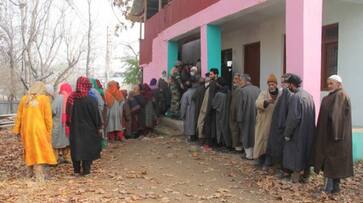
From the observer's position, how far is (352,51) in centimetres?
995

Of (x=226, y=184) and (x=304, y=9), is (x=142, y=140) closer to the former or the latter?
(x=226, y=184)

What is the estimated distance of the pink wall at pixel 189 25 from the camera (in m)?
10.6

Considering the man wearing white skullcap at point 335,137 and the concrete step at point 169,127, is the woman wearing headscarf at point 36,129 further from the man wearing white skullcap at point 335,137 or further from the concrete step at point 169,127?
the concrete step at point 169,127

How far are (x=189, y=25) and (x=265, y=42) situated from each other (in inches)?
92.8

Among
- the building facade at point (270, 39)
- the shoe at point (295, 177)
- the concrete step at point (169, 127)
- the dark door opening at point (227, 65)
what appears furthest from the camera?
the dark door opening at point (227, 65)

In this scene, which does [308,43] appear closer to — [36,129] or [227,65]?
[36,129]

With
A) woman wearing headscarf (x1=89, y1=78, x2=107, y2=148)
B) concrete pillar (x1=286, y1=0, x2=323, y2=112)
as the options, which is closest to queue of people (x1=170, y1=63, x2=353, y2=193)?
concrete pillar (x1=286, y1=0, x2=323, y2=112)

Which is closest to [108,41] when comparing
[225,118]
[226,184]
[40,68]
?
[40,68]

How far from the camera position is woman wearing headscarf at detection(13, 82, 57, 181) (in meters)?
7.80

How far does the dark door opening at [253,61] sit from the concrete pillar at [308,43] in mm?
5575

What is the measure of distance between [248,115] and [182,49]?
9701 millimetres

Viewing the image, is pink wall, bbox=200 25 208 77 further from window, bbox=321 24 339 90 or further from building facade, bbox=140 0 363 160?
window, bbox=321 24 339 90

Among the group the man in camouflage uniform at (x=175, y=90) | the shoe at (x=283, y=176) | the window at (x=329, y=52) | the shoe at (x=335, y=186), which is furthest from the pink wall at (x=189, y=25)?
the shoe at (x=335, y=186)

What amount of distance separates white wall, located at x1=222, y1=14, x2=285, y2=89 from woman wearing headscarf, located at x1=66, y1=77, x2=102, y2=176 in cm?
610
